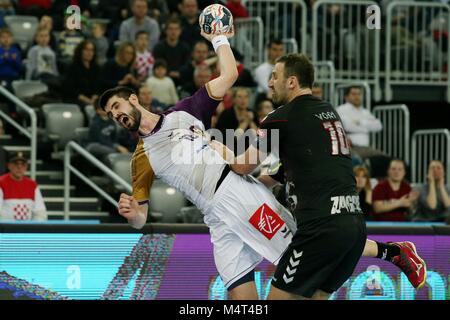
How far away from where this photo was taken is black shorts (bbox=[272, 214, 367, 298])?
29.1 ft

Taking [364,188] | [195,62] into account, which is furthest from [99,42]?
[364,188]

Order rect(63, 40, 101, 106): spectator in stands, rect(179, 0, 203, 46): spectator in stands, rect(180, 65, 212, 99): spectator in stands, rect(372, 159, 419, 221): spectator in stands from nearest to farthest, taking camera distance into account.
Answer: rect(372, 159, 419, 221): spectator in stands < rect(63, 40, 101, 106): spectator in stands < rect(180, 65, 212, 99): spectator in stands < rect(179, 0, 203, 46): spectator in stands

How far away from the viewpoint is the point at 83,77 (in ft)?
55.5

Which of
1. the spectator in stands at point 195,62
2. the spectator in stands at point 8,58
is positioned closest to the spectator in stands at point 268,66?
the spectator in stands at point 195,62

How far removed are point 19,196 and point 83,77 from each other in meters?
3.01

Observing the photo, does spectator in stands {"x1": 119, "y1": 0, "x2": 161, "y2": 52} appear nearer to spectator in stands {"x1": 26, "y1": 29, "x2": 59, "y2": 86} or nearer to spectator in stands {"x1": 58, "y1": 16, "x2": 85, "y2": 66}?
spectator in stands {"x1": 58, "y1": 16, "x2": 85, "y2": 66}

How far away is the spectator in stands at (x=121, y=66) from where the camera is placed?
1716cm

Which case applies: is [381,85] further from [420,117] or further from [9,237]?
[9,237]

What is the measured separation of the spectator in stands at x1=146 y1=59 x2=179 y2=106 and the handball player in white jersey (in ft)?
23.5

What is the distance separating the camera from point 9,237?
11008mm

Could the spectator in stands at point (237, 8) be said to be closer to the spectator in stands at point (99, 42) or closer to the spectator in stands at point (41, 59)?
the spectator in stands at point (99, 42)

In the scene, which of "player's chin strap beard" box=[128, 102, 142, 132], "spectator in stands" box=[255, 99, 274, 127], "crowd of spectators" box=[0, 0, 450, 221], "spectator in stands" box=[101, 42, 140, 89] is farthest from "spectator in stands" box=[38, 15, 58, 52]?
"player's chin strap beard" box=[128, 102, 142, 132]

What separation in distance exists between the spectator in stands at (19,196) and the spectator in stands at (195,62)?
3.86 metres
